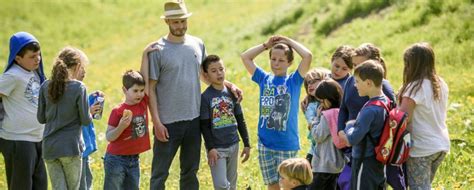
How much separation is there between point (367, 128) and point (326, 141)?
0.76 meters

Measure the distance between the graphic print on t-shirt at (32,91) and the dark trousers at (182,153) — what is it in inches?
52.0

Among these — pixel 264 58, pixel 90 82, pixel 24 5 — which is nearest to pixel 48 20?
pixel 24 5

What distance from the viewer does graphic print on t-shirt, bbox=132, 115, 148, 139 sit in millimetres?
7410

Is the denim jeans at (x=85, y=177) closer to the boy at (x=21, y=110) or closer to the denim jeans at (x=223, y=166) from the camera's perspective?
the boy at (x=21, y=110)

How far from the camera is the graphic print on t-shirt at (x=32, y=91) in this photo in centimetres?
752

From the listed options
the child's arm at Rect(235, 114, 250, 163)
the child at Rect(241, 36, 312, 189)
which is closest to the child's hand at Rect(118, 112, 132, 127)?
the child's arm at Rect(235, 114, 250, 163)

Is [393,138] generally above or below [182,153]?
above

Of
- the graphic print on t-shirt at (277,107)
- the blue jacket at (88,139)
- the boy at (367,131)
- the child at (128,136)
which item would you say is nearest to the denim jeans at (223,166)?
the graphic print on t-shirt at (277,107)

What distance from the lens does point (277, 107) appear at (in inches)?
298

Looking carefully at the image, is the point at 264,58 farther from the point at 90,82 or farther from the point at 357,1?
the point at 90,82

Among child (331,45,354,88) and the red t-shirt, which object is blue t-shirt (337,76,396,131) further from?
the red t-shirt

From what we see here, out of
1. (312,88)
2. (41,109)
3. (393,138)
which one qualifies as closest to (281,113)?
(312,88)

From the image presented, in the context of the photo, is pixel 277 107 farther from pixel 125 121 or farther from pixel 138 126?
pixel 125 121

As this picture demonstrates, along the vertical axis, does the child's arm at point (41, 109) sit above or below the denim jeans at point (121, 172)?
above
